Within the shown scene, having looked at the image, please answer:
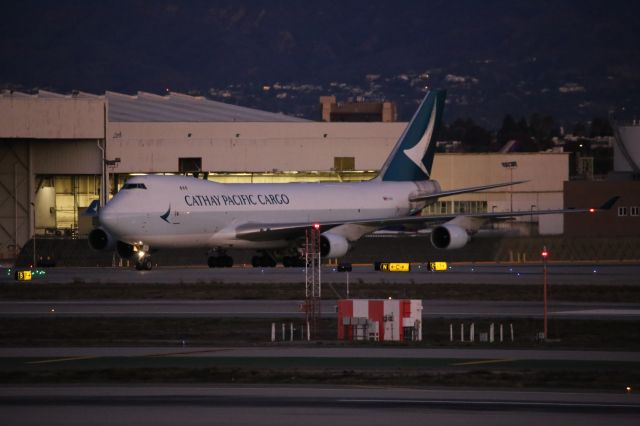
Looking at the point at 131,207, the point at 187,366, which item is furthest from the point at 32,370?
the point at 131,207

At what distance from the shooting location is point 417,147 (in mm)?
70688

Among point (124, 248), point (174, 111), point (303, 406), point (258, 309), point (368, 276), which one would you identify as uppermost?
point (174, 111)

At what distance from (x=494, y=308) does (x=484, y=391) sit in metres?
17.7

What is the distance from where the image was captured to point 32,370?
26891mm

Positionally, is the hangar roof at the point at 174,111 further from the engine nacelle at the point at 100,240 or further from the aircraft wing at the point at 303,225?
the aircraft wing at the point at 303,225

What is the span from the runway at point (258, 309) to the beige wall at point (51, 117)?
36.0 m

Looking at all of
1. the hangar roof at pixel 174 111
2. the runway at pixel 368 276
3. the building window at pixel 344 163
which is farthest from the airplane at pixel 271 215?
the hangar roof at pixel 174 111

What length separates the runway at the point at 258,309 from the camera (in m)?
39.4

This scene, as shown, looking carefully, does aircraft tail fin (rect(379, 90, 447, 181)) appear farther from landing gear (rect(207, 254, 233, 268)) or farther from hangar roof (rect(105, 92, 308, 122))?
hangar roof (rect(105, 92, 308, 122))

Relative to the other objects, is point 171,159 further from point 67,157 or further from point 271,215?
point 271,215

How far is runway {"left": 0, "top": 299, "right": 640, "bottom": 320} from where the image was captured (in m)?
39.4

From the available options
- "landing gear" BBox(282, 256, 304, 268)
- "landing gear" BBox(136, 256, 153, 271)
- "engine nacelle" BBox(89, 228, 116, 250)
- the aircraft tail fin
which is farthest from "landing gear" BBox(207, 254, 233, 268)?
the aircraft tail fin

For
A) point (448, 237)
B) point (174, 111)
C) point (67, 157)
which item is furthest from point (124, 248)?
point (174, 111)

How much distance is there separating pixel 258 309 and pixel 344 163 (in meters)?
48.0
